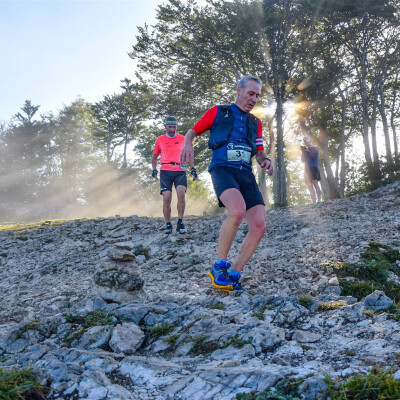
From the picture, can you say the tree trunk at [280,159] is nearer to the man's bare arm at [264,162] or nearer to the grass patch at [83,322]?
the man's bare arm at [264,162]

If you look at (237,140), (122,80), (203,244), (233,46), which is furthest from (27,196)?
(237,140)

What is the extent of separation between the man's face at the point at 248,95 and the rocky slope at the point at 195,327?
2.23m

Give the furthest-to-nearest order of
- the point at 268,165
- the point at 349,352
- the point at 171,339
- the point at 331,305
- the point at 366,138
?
1. the point at 366,138
2. the point at 268,165
3. the point at 331,305
4. the point at 171,339
5. the point at 349,352

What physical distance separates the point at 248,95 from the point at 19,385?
3701 millimetres

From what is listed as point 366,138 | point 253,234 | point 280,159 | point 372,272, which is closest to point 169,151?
point 253,234

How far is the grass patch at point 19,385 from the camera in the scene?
217 cm

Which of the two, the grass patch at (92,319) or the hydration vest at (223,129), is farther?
the hydration vest at (223,129)

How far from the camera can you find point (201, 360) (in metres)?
2.94

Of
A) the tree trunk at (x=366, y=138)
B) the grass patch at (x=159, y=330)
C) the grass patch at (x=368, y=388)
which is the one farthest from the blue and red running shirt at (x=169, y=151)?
the tree trunk at (x=366, y=138)

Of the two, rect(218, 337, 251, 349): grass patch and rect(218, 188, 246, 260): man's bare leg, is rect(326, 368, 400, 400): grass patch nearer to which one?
Answer: rect(218, 337, 251, 349): grass patch

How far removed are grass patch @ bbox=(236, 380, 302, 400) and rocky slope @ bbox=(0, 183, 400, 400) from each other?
0.17 ft

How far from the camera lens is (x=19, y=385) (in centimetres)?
226

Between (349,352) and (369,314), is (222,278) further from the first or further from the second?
(349,352)

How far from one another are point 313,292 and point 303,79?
15.8 metres
